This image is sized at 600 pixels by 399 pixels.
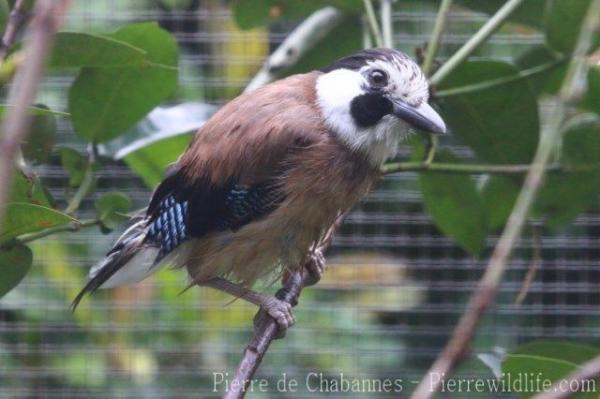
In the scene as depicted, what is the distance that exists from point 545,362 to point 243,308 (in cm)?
214

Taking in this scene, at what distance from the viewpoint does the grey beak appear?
156 cm

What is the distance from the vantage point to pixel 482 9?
72.6 inches

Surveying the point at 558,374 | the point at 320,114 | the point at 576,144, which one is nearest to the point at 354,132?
the point at 320,114

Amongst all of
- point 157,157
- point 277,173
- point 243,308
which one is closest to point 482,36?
point 277,173

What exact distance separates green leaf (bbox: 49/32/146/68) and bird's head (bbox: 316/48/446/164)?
349 millimetres

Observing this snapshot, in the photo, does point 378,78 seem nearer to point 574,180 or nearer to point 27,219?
point 574,180

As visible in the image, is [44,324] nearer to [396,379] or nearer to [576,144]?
[396,379]

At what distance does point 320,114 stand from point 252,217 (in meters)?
0.19

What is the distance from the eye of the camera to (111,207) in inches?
66.1

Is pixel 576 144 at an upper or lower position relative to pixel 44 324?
lower

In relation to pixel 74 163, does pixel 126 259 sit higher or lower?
lower

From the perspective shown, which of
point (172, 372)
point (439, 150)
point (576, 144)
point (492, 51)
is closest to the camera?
point (576, 144)

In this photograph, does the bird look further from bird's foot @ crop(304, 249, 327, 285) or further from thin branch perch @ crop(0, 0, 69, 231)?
thin branch perch @ crop(0, 0, 69, 231)

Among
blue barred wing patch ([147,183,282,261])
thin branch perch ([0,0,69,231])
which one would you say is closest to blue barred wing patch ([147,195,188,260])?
blue barred wing patch ([147,183,282,261])
